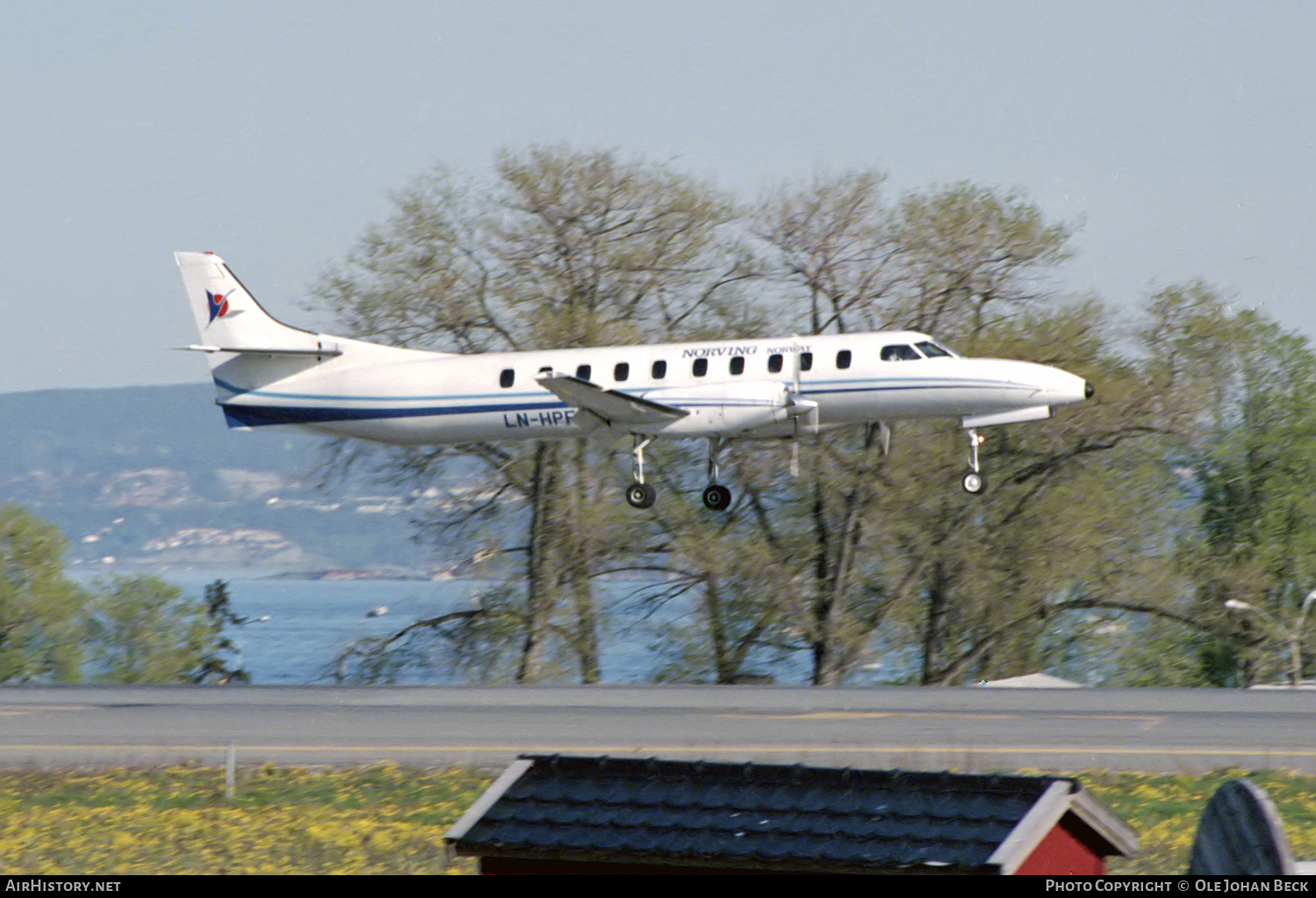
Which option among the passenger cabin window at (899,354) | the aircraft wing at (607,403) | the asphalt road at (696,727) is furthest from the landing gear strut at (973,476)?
the aircraft wing at (607,403)

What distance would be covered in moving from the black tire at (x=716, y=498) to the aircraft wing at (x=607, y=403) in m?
2.19

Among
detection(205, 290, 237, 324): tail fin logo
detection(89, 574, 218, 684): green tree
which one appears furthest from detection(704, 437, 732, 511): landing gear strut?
detection(89, 574, 218, 684): green tree

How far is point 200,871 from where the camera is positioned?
14297 millimetres

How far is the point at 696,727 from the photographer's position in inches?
819

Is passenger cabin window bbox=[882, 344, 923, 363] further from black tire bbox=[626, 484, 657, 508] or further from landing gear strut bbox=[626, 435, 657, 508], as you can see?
black tire bbox=[626, 484, 657, 508]

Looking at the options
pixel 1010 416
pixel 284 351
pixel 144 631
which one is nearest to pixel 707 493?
pixel 1010 416

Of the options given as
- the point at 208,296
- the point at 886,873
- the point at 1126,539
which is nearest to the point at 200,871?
the point at 886,873

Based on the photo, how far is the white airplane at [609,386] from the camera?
28062 mm

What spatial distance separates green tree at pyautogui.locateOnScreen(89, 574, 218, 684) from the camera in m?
A: 68.2

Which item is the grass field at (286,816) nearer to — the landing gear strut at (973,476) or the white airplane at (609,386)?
the white airplane at (609,386)

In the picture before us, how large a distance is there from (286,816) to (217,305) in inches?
776

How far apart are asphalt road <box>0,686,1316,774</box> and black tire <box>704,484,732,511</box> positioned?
4.57m

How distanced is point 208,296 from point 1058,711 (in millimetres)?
21119

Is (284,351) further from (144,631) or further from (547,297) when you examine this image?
(144,631)
